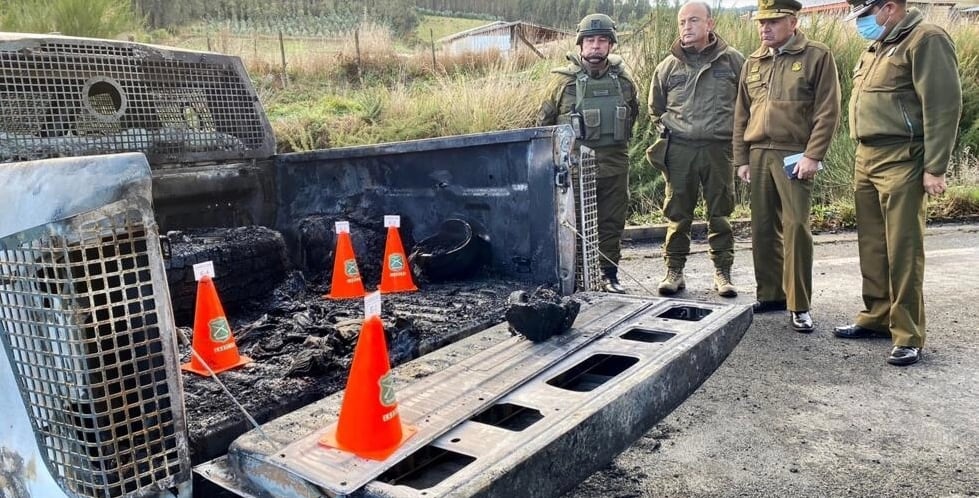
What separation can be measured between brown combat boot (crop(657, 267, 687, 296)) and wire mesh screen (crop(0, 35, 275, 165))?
3.12 m

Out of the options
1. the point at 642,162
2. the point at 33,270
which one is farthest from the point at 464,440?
the point at 642,162

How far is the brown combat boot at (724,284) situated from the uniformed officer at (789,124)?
1.82 ft

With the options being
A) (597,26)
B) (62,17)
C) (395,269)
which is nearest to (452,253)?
Result: (395,269)

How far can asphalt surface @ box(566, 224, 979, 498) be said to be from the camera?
273cm

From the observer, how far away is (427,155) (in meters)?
3.37

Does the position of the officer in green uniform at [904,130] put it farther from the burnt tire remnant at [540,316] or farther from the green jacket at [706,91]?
the burnt tire remnant at [540,316]

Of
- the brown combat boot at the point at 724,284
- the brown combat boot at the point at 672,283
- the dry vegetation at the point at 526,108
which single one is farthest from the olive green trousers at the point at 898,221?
the dry vegetation at the point at 526,108

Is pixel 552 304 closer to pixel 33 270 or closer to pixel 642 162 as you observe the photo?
pixel 33 270

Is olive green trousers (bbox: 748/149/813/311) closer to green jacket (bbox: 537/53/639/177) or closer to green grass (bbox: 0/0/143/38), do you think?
green jacket (bbox: 537/53/639/177)

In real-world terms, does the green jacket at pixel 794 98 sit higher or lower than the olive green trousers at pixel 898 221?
higher

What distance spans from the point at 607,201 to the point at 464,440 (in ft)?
12.7

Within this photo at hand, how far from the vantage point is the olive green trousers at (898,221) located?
3.85m

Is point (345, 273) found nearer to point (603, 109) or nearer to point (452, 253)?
point (452, 253)

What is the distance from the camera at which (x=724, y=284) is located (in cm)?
538
